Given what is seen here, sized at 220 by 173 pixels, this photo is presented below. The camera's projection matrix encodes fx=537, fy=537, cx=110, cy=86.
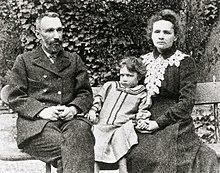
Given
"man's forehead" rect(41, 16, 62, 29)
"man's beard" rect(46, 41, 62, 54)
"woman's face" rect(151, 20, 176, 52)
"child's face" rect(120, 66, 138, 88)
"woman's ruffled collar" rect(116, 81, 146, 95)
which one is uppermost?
"man's forehead" rect(41, 16, 62, 29)

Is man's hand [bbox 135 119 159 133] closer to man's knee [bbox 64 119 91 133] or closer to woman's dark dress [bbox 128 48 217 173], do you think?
woman's dark dress [bbox 128 48 217 173]

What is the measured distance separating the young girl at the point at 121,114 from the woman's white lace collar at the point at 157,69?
2.8 inches

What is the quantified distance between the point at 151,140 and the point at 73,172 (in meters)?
0.85

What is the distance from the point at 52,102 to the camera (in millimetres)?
4867

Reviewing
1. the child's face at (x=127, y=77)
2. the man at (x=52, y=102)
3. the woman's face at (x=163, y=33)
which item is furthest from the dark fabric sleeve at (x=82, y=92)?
the woman's face at (x=163, y=33)

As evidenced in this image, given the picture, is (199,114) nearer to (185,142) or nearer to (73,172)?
(185,142)

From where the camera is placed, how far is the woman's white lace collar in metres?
5.08

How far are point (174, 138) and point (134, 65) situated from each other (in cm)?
78

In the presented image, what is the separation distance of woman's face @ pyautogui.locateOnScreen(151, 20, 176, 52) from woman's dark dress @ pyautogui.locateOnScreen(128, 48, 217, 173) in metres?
0.23

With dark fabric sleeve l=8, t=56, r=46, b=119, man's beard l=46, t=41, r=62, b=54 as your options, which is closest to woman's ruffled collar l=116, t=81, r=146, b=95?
man's beard l=46, t=41, r=62, b=54

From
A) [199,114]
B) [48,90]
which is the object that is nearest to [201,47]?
[199,114]

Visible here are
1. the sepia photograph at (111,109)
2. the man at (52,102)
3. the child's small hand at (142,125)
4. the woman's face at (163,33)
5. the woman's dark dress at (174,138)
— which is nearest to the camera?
the man at (52,102)

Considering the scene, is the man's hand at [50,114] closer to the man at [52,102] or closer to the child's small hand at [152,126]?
the man at [52,102]

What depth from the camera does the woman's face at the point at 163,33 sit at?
500 cm
